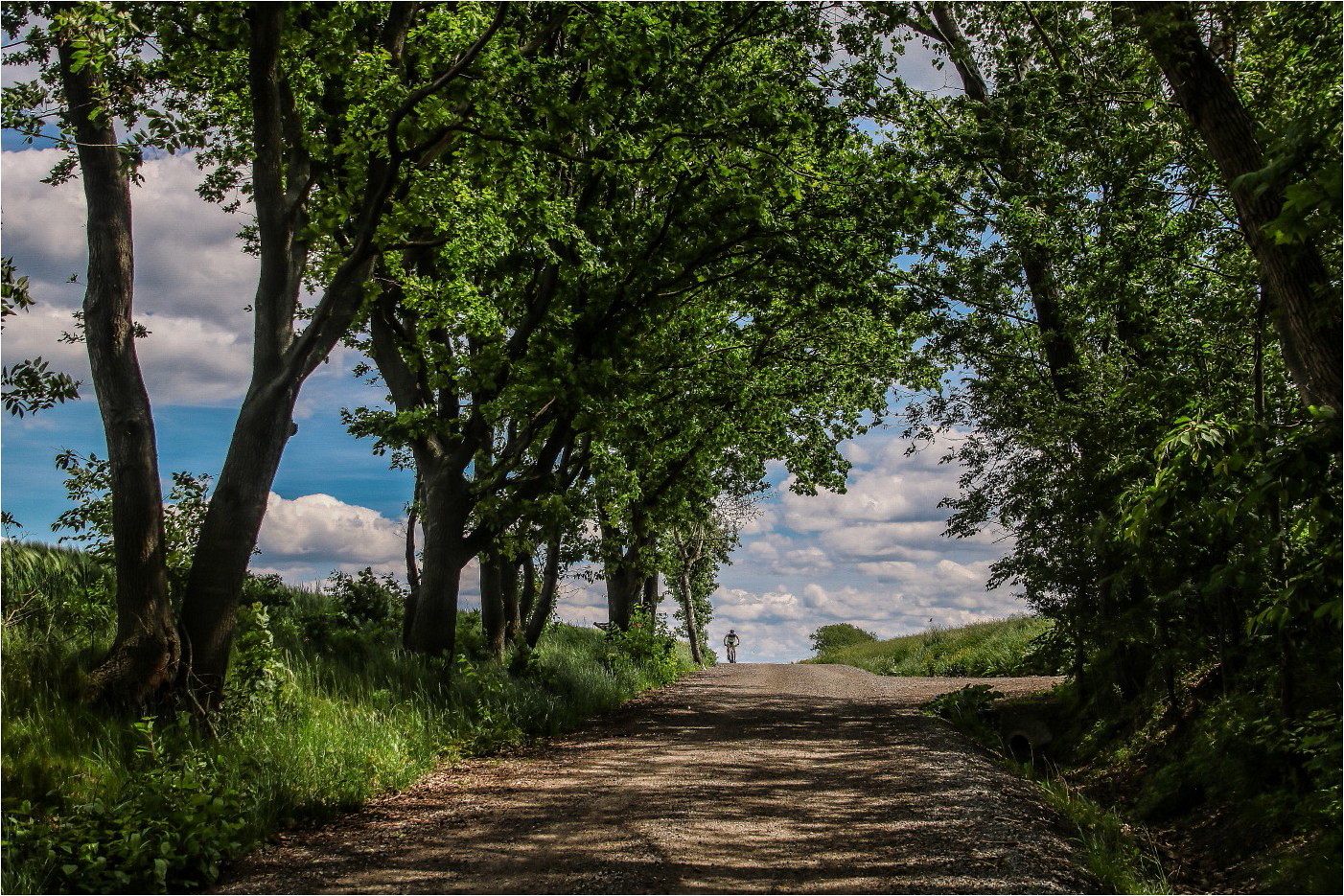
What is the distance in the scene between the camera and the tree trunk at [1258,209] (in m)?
5.66

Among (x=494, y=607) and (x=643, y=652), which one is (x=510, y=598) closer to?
(x=494, y=607)

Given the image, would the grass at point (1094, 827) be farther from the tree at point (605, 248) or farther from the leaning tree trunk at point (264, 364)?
the leaning tree trunk at point (264, 364)

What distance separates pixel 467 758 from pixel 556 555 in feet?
25.4

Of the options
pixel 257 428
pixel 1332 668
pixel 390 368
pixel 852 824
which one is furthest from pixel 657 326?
pixel 1332 668

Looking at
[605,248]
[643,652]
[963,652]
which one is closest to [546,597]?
[643,652]

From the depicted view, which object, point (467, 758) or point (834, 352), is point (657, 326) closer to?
point (834, 352)

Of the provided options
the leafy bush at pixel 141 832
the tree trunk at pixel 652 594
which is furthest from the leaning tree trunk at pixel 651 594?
the leafy bush at pixel 141 832

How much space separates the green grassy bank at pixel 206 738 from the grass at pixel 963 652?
1223 cm

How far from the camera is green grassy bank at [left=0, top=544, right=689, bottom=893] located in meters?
6.07

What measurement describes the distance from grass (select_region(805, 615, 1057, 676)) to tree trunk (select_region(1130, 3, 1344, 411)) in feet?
45.7

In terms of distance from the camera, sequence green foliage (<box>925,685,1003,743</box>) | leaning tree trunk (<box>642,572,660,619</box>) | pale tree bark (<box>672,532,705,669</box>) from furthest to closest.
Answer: pale tree bark (<box>672,532,705,669</box>), leaning tree trunk (<box>642,572,660,619</box>), green foliage (<box>925,685,1003,743</box>)

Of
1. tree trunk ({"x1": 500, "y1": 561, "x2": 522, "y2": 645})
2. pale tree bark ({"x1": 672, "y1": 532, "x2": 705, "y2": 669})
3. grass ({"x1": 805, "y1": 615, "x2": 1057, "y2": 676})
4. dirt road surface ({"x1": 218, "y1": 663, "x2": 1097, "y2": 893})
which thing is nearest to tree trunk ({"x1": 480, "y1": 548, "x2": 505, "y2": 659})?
tree trunk ({"x1": 500, "y1": 561, "x2": 522, "y2": 645})

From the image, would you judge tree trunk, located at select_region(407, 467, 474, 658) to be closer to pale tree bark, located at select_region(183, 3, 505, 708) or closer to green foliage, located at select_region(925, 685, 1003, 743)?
pale tree bark, located at select_region(183, 3, 505, 708)

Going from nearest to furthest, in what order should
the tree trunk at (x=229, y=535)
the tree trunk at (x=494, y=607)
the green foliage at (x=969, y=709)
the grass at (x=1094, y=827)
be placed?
the grass at (x=1094, y=827), the tree trunk at (x=229, y=535), the green foliage at (x=969, y=709), the tree trunk at (x=494, y=607)
